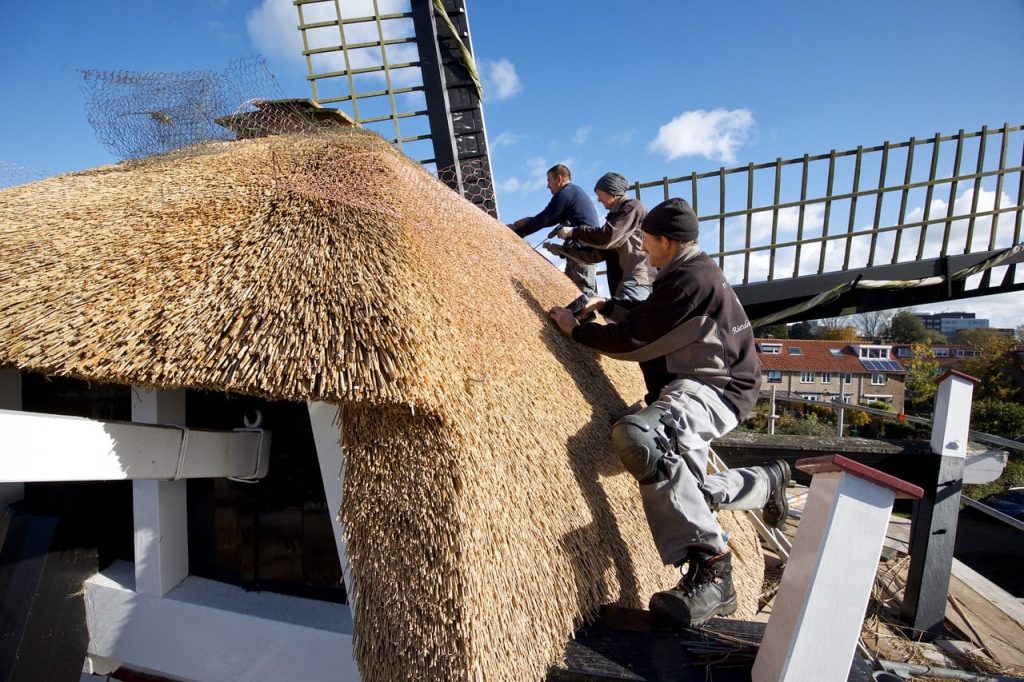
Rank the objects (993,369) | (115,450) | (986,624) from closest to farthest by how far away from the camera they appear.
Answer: (115,450), (986,624), (993,369)

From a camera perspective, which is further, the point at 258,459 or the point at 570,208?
the point at 570,208

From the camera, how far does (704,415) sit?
7.65 feet

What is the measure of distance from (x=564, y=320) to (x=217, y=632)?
2053mm

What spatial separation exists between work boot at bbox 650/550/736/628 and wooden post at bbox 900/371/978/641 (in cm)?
199

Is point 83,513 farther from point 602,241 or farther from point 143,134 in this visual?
point 602,241

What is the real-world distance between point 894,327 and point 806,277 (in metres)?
44.7

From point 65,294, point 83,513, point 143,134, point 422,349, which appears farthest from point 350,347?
point 143,134

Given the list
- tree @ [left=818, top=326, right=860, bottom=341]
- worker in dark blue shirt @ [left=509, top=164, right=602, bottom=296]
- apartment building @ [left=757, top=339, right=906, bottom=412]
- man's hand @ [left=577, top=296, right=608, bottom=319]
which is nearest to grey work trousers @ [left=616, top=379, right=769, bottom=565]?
man's hand @ [left=577, top=296, right=608, bottom=319]

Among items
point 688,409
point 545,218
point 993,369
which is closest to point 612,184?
point 545,218

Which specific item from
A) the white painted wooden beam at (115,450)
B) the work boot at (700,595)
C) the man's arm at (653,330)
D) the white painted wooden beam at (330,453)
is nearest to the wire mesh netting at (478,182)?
the man's arm at (653,330)

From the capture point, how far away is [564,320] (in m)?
3.05

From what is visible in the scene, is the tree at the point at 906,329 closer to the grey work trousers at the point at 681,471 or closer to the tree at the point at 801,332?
the tree at the point at 801,332

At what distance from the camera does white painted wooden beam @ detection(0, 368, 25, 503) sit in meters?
2.73

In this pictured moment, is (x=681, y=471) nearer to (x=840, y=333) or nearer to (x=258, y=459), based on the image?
(x=258, y=459)
